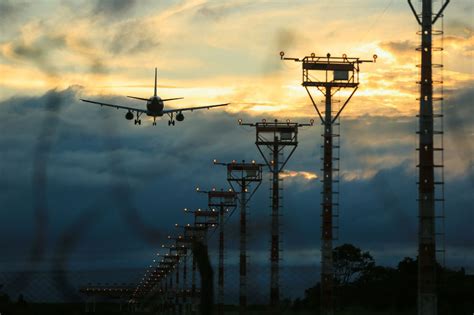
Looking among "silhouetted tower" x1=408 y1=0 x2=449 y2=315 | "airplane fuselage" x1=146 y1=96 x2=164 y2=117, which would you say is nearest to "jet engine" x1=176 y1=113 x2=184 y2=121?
"airplane fuselage" x1=146 y1=96 x2=164 y2=117

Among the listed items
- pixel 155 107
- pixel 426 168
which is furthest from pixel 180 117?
pixel 426 168

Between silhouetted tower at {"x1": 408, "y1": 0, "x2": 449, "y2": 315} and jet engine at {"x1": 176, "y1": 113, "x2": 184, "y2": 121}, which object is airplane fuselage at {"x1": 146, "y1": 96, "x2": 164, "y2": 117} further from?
silhouetted tower at {"x1": 408, "y1": 0, "x2": 449, "y2": 315}

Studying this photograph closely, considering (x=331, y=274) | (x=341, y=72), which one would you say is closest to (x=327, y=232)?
(x=331, y=274)

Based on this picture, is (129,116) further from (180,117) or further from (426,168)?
(426,168)

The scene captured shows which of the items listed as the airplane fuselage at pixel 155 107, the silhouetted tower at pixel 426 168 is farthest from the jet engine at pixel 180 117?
the silhouetted tower at pixel 426 168

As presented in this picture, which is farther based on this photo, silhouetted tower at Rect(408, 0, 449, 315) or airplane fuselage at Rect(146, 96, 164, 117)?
airplane fuselage at Rect(146, 96, 164, 117)

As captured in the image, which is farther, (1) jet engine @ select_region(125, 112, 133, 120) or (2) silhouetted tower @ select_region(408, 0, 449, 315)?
(1) jet engine @ select_region(125, 112, 133, 120)

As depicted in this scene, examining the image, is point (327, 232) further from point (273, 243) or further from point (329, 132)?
point (273, 243)

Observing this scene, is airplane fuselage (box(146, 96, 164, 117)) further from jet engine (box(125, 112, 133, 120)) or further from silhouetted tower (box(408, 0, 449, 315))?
silhouetted tower (box(408, 0, 449, 315))

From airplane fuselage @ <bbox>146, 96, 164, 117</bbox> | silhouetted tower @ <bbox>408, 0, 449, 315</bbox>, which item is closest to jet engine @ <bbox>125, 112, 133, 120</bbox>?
airplane fuselage @ <bbox>146, 96, 164, 117</bbox>
